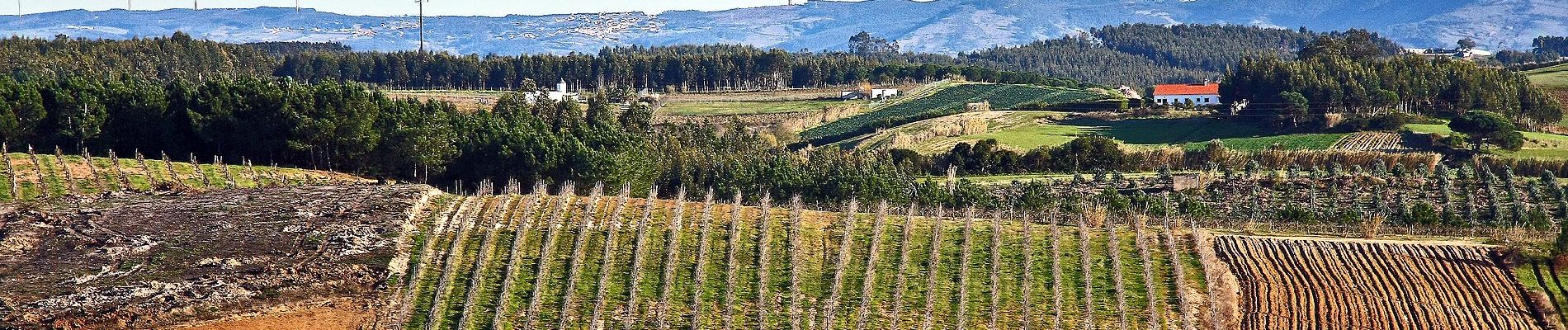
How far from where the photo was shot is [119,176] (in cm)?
4203

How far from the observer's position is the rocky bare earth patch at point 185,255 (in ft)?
85.1

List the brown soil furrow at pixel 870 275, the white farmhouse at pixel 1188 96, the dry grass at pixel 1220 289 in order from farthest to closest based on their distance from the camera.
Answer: the white farmhouse at pixel 1188 96, the dry grass at pixel 1220 289, the brown soil furrow at pixel 870 275

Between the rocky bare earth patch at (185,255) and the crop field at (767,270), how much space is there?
1.29 meters

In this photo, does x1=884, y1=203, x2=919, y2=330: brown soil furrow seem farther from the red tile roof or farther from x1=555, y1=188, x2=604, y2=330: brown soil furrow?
the red tile roof

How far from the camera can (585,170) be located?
45.5m

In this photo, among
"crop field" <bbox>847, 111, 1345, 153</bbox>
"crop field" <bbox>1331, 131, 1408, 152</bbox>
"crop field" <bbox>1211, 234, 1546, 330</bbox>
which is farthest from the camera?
"crop field" <bbox>847, 111, 1345, 153</bbox>

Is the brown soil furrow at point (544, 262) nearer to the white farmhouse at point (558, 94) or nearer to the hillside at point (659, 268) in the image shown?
the hillside at point (659, 268)

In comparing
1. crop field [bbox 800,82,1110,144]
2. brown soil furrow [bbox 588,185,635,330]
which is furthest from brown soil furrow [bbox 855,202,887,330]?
crop field [bbox 800,82,1110,144]

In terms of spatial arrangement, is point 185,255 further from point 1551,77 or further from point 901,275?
point 1551,77

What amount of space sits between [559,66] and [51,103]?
74497 millimetres

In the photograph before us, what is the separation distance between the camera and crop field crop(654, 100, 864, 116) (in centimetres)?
10344

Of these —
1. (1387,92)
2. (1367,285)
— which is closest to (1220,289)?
(1367,285)

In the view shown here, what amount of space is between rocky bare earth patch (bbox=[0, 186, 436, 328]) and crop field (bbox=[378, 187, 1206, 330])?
50.6 inches

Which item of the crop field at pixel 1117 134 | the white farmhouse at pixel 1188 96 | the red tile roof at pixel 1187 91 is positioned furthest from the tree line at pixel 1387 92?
the red tile roof at pixel 1187 91
